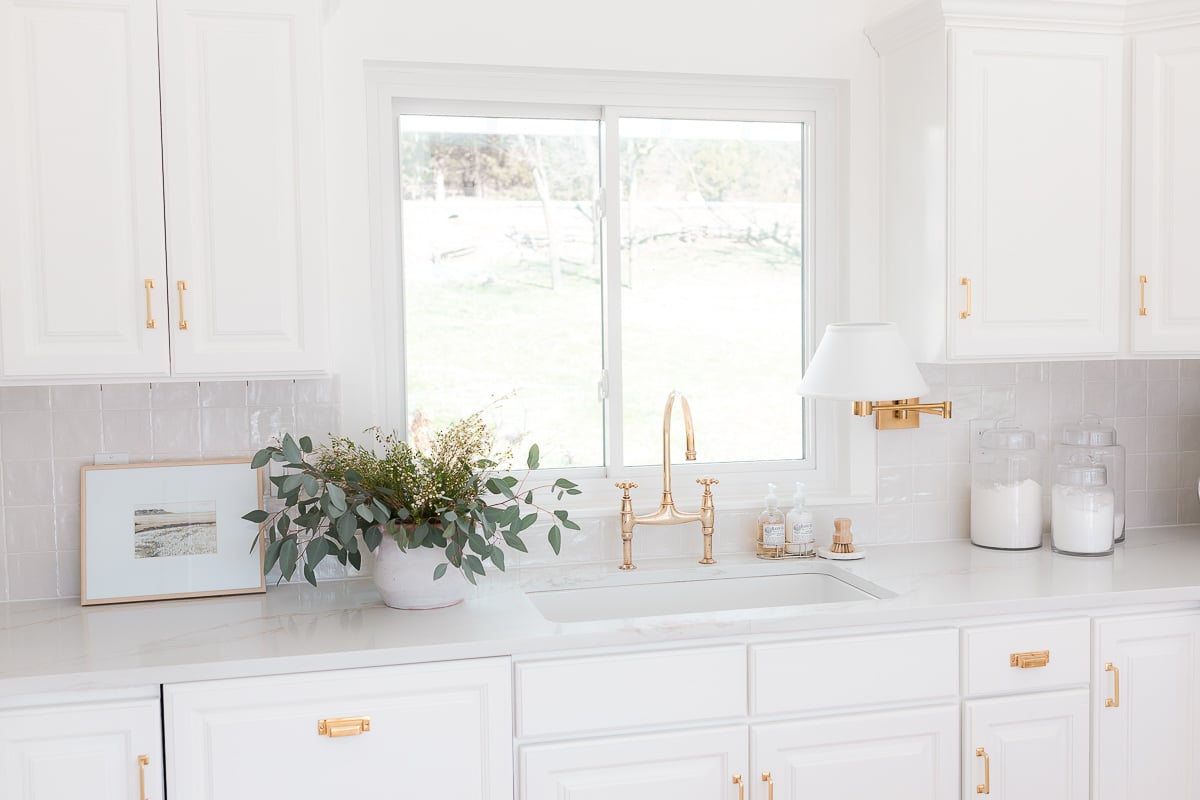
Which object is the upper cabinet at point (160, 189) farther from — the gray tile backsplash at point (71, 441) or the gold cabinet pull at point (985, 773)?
the gold cabinet pull at point (985, 773)

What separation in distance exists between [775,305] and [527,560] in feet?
3.24

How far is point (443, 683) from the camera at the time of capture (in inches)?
77.9

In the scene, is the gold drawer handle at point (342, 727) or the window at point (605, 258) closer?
the gold drawer handle at point (342, 727)

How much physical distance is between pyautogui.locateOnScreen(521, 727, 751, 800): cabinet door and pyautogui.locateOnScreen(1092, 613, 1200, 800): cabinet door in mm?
855

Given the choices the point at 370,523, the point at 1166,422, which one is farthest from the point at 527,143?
the point at 1166,422

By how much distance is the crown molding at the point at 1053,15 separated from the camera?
2473 mm

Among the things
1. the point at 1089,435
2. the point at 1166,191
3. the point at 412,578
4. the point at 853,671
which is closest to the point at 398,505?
the point at 412,578

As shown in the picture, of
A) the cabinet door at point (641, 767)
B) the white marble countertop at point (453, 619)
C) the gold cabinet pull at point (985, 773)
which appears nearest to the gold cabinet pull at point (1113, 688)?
the white marble countertop at point (453, 619)

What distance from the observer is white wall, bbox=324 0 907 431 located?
8.21ft

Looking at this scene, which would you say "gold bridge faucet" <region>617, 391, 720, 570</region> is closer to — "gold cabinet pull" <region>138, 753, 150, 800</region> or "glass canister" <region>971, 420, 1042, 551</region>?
"glass canister" <region>971, 420, 1042, 551</region>

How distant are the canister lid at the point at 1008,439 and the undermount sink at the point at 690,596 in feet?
2.03

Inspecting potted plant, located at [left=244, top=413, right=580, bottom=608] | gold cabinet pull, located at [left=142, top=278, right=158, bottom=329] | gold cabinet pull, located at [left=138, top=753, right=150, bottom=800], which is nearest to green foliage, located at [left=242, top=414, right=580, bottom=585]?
potted plant, located at [left=244, top=413, right=580, bottom=608]

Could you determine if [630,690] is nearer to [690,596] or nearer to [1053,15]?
[690,596]

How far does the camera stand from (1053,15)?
251cm
